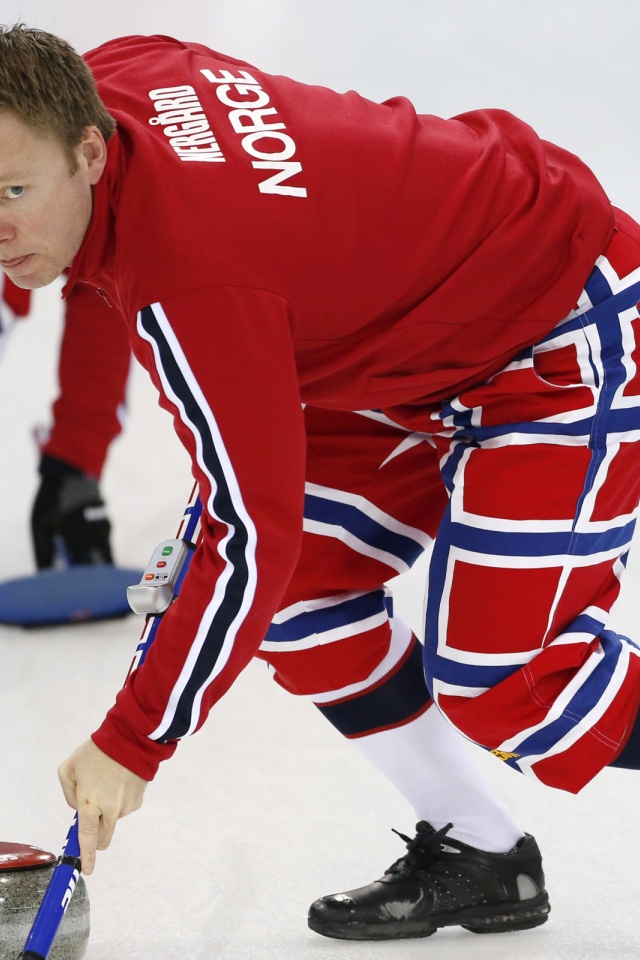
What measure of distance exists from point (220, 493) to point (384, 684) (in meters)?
0.50

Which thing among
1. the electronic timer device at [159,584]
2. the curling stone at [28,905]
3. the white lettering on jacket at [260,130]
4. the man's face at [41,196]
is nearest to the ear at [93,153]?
the man's face at [41,196]

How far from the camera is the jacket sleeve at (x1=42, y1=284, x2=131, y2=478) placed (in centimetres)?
301

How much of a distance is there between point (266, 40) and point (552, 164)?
10.0 feet

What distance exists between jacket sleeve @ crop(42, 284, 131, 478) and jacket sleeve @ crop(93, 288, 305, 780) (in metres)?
1.72

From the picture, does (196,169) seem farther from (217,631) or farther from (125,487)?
(125,487)

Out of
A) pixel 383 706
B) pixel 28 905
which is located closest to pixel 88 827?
pixel 28 905

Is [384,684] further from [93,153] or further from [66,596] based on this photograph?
[66,596]

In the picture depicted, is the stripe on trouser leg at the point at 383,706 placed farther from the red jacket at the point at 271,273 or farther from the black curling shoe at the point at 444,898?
the red jacket at the point at 271,273

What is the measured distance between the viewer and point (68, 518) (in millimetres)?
3084

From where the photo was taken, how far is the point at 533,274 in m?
1.47

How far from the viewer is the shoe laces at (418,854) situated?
66.8 inches

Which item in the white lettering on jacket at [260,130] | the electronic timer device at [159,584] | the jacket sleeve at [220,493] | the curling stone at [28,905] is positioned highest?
the white lettering on jacket at [260,130]

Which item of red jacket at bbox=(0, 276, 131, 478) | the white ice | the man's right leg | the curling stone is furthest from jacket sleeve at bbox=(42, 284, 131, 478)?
the curling stone

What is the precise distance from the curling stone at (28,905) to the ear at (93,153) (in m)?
0.70
